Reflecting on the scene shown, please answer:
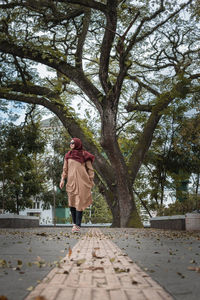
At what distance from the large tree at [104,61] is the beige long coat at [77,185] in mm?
4374

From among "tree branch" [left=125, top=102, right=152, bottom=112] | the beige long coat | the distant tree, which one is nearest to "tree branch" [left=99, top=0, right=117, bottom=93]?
"tree branch" [left=125, top=102, right=152, bottom=112]

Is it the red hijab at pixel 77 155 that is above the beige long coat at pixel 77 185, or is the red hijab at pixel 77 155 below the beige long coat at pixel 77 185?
above

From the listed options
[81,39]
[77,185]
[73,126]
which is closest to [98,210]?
[73,126]

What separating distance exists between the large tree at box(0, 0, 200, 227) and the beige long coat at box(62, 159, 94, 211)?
14.4ft

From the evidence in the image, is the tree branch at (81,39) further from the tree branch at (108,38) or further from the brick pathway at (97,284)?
the brick pathway at (97,284)

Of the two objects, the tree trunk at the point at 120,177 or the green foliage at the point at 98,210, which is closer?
the tree trunk at the point at 120,177

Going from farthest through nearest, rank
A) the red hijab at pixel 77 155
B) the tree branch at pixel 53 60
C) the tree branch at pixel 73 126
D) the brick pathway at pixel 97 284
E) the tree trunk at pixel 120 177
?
the tree branch at pixel 73 126
the tree branch at pixel 53 60
the tree trunk at pixel 120 177
the red hijab at pixel 77 155
the brick pathway at pixel 97 284

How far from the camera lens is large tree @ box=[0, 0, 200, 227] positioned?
13.0 m

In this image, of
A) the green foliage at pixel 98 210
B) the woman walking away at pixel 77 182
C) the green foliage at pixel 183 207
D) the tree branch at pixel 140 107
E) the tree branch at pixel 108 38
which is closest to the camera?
the woman walking away at pixel 77 182

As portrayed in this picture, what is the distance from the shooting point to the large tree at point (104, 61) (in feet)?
42.8

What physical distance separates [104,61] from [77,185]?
5474 millimetres

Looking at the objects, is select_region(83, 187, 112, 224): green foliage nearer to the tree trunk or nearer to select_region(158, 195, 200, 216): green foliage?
select_region(158, 195, 200, 216): green foliage

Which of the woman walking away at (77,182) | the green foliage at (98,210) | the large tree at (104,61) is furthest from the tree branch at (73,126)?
the green foliage at (98,210)

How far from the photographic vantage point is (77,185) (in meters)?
8.97
